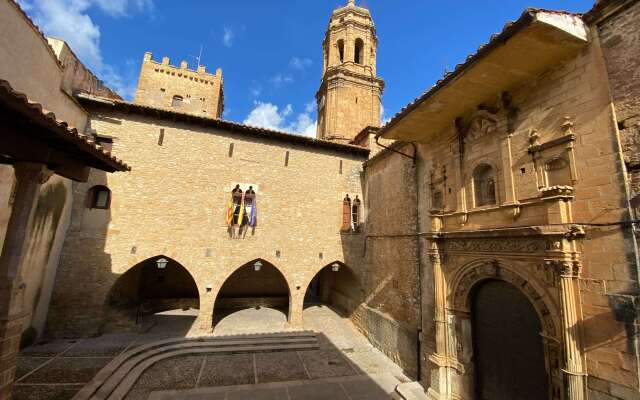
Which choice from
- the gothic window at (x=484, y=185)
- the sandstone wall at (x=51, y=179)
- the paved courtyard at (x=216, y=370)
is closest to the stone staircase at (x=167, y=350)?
the paved courtyard at (x=216, y=370)

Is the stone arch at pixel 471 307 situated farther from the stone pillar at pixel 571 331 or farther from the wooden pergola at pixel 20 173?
the wooden pergola at pixel 20 173

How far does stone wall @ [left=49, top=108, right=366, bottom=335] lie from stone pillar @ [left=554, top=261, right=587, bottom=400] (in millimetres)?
9212

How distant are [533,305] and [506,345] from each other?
1.22 meters

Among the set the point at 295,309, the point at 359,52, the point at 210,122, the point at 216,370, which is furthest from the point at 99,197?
the point at 359,52

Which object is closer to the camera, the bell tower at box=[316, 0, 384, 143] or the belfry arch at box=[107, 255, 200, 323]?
the belfry arch at box=[107, 255, 200, 323]

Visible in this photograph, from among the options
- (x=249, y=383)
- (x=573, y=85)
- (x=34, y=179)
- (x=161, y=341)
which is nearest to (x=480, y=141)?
(x=573, y=85)

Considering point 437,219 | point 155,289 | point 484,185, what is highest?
point 484,185

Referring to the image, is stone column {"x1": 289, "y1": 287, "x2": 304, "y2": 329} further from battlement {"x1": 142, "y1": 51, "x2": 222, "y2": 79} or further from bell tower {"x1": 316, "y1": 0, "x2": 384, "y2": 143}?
battlement {"x1": 142, "y1": 51, "x2": 222, "y2": 79}

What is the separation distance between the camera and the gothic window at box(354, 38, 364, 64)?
19.7m

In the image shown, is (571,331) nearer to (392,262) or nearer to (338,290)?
(392,262)

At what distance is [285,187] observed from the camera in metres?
12.5

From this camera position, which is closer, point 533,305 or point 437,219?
point 533,305

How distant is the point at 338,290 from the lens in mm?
15414

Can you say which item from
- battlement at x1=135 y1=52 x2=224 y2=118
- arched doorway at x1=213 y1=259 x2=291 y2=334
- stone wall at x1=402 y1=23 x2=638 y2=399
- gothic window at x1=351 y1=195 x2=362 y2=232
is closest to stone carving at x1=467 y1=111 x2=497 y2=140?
stone wall at x1=402 y1=23 x2=638 y2=399
